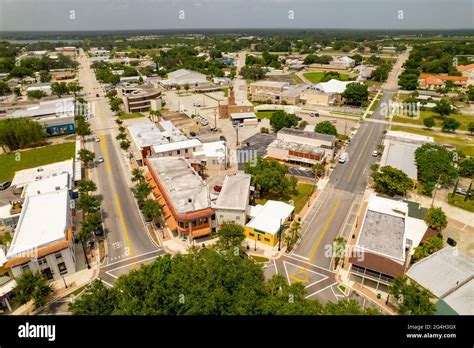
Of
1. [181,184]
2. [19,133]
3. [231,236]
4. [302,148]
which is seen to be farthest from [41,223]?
[302,148]

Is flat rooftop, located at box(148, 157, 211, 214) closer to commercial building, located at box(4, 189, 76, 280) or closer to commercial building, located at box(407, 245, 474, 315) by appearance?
commercial building, located at box(4, 189, 76, 280)

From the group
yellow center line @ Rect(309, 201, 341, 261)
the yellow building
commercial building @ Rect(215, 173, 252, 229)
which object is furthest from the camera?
commercial building @ Rect(215, 173, 252, 229)

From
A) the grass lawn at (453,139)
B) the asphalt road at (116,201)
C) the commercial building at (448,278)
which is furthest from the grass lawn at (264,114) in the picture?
the commercial building at (448,278)

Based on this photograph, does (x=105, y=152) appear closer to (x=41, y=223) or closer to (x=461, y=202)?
(x=41, y=223)

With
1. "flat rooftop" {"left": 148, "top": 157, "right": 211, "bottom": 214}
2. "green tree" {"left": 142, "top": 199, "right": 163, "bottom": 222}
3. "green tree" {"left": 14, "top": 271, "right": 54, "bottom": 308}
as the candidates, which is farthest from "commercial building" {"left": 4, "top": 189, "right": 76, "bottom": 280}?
"flat rooftop" {"left": 148, "top": 157, "right": 211, "bottom": 214}

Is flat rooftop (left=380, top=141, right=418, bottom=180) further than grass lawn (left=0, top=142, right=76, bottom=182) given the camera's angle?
No
